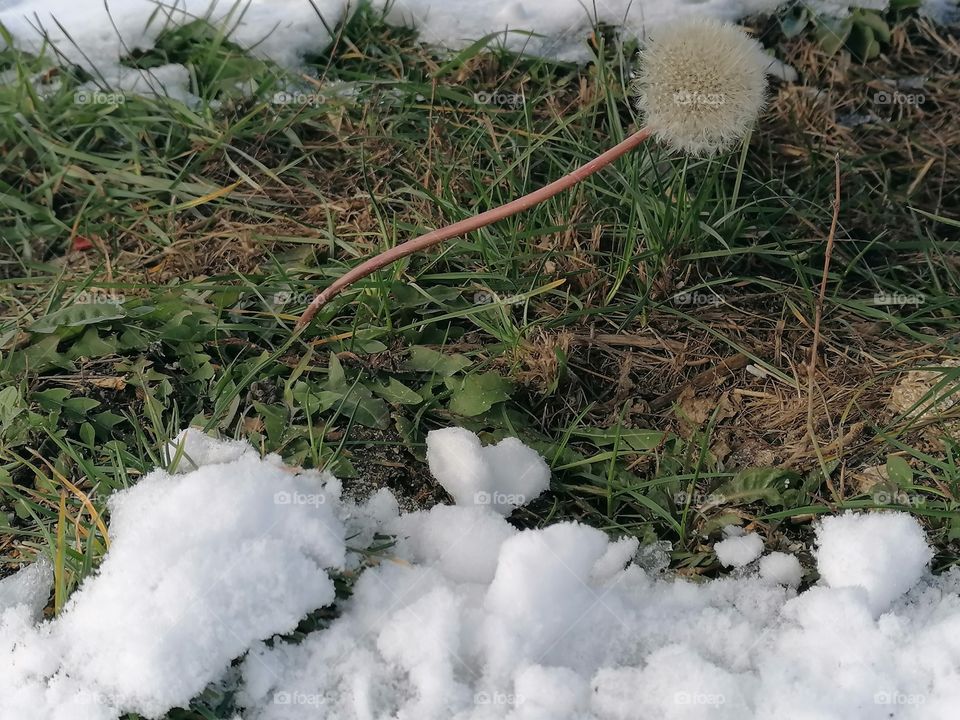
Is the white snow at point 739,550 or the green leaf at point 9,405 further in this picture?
the green leaf at point 9,405

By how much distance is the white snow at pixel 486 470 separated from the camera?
5.98ft

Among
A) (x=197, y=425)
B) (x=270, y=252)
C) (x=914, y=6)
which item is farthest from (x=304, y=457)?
(x=914, y=6)

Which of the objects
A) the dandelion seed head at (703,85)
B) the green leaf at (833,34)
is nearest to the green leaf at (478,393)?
the dandelion seed head at (703,85)

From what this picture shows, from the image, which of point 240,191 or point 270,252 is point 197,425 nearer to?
point 270,252

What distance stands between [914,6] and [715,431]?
166cm

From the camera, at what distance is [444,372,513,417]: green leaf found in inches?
76.4
